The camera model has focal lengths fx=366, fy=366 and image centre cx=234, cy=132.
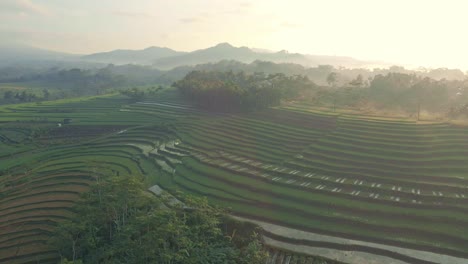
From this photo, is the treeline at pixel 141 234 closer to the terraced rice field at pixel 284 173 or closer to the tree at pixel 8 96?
the terraced rice field at pixel 284 173

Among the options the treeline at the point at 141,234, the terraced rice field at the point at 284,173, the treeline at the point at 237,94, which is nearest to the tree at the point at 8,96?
the terraced rice field at the point at 284,173

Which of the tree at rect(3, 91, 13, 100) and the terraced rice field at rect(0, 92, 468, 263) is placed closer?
the terraced rice field at rect(0, 92, 468, 263)

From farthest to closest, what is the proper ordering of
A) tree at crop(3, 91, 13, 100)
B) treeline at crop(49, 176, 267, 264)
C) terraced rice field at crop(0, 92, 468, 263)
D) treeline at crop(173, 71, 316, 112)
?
tree at crop(3, 91, 13, 100), treeline at crop(173, 71, 316, 112), terraced rice field at crop(0, 92, 468, 263), treeline at crop(49, 176, 267, 264)

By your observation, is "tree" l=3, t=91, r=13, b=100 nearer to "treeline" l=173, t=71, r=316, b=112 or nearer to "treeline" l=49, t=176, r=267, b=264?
"treeline" l=173, t=71, r=316, b=112

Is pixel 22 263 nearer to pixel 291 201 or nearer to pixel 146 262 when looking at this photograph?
pixel 146 262

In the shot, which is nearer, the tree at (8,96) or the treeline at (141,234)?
the treeline at (141,234)

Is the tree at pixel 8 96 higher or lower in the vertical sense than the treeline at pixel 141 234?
higher

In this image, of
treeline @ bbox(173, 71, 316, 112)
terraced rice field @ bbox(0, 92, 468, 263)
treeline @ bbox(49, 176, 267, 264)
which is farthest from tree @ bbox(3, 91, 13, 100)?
treeline @ bbox(49, 176, 267, 264)
